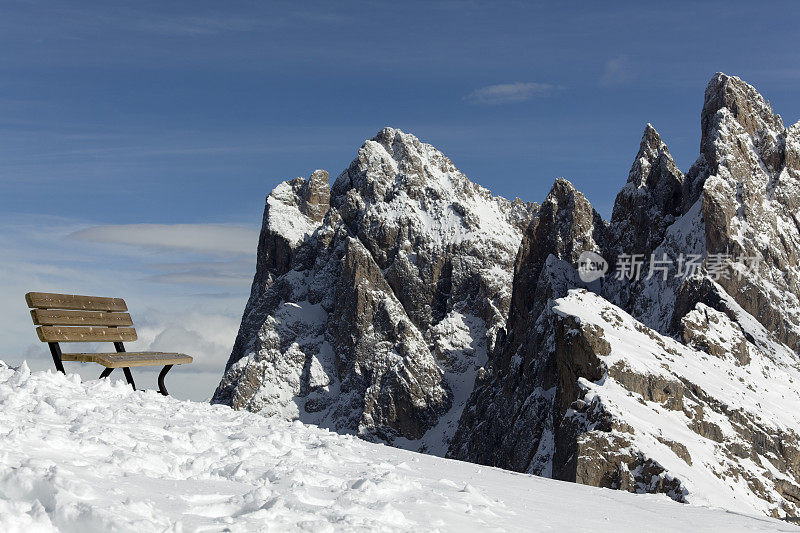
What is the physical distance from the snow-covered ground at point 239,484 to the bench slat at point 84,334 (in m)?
1.98

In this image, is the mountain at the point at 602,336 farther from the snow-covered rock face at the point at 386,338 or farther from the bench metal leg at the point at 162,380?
the bench metal leg at the point at 162,380

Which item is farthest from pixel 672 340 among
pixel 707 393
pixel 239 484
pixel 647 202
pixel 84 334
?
pixel 239 484

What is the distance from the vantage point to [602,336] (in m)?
75.1

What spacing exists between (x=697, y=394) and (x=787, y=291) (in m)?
37.8

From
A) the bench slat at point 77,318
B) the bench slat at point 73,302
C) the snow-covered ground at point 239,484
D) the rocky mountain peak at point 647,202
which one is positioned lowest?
the snow-covered ground at point 239,484

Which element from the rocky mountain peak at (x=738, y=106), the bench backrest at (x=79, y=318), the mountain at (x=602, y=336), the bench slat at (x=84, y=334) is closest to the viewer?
the bench slat at (x=84, y=334)

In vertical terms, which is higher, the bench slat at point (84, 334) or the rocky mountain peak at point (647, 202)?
the rocky mountain peak at point (647, 202)

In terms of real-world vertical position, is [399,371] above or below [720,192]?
below

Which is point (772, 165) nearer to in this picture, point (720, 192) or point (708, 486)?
point (720, 192)

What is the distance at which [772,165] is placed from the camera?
119m

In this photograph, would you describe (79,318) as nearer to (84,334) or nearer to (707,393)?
(84,334)

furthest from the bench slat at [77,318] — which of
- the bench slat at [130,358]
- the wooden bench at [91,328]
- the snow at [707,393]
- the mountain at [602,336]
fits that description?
the mountain at [602,336]

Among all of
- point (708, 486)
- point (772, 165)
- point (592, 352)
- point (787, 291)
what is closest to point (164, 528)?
point (708, 486)

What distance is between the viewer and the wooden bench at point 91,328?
1480 centimetres
